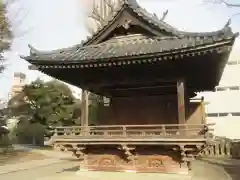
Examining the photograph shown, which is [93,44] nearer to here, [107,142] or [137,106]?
[137,106]

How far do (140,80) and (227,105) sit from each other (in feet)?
82.6

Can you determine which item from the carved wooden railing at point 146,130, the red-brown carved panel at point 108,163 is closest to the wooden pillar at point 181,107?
the carved wooden railing at point 146,130

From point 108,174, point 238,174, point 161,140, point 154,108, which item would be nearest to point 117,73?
point 154,108

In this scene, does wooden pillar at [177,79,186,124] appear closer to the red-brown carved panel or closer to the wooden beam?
the wooden beam

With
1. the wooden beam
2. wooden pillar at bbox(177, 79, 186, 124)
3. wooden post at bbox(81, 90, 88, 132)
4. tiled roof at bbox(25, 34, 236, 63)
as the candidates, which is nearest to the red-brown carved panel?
wooden post at bbox(81, 90, 88, 132)

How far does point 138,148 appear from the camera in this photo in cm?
1320

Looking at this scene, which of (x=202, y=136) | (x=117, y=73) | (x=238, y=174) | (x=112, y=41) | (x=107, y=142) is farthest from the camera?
(x=238, y=174)

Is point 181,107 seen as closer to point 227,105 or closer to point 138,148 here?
point 138,148

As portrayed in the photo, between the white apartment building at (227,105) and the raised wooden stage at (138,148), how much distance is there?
2376 cm

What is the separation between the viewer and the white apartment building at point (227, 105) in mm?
34719

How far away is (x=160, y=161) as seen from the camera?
1297cm

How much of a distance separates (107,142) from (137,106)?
3.30 meters

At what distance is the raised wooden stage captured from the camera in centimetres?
1185

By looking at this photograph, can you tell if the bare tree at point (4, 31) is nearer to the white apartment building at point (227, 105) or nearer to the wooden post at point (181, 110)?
the wooden post at point (181, 110)
